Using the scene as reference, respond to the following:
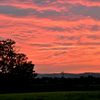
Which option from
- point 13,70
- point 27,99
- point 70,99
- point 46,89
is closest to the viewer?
point 70,99

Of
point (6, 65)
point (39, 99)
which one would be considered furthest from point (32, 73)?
point (39, 99)

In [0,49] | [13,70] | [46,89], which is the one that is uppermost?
[0,49]

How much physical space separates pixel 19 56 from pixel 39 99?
178 feet

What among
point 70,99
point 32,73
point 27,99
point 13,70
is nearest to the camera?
point 70,99

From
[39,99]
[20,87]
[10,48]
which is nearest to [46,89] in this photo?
[20,87]

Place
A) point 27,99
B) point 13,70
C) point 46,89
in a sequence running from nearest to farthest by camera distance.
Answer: point 27,99, point 46,89, point 13,70

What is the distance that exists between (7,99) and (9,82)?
121 feet

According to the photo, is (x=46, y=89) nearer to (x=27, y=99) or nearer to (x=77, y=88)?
(x=77, y=88)

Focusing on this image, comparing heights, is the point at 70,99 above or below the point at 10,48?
below

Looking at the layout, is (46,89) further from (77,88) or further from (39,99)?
(39,99)

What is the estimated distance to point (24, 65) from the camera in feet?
256

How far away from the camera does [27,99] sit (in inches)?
989

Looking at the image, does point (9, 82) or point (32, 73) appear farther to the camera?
point (32, 73)

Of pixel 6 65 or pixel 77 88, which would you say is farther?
pixel 6 65
